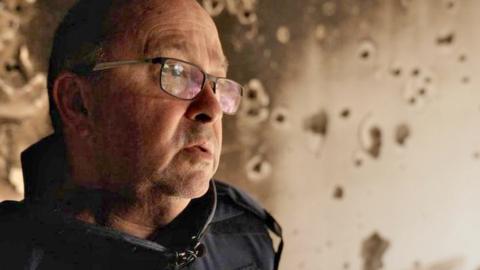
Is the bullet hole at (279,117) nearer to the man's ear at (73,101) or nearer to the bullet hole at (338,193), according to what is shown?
the bullet hole at (338,193)

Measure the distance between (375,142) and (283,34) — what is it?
0.33 m

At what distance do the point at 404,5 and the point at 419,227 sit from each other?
1.67 ft

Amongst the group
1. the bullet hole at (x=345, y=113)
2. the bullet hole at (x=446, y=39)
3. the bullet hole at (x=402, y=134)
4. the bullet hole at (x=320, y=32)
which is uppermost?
Answer: the bullet hole at (x=320, y=32)

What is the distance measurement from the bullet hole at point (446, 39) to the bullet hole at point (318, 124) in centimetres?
36

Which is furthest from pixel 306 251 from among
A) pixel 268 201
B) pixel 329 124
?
pixel 329 124

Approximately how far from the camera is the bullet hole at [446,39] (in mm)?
1243

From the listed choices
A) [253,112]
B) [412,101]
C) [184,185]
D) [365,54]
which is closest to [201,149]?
[184,185]

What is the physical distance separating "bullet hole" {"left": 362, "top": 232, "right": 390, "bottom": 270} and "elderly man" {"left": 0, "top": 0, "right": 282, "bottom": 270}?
22.0 inches

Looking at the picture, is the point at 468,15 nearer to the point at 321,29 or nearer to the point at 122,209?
the point at 321,29

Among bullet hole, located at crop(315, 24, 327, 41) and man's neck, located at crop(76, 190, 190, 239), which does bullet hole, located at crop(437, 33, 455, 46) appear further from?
man's neck, located at crop(76, 190, 190, 239)

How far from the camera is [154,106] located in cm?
72

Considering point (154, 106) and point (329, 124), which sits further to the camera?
point (329, 124)

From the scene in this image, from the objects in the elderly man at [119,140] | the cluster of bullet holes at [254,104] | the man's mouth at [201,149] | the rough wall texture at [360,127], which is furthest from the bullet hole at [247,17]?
the man's mouth at [201,149]

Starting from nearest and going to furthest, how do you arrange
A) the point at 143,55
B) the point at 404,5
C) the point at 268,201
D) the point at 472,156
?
the point at 143,55 < the point at 268,201 < the point at 404,5 < the point at 472,156
